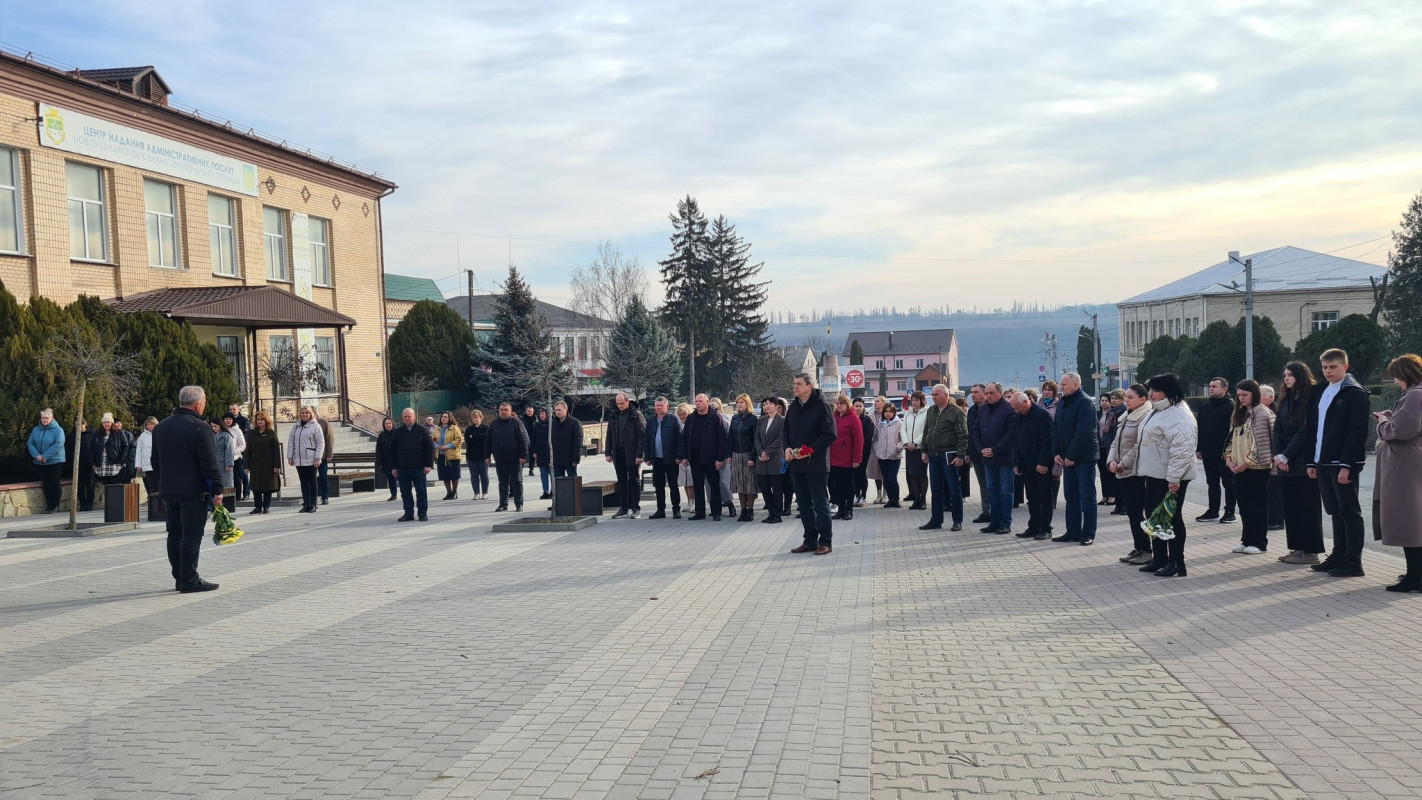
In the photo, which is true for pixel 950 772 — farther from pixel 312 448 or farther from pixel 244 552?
pixel 312 448

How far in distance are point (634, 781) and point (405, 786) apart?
100 cm

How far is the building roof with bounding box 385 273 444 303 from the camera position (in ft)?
248

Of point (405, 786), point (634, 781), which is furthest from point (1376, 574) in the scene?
point (405, 786)

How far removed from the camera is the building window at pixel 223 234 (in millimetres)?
30984

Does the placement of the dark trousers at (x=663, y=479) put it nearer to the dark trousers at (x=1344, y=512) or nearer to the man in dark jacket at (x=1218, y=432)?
the man in dark jacket at (x=1218, y=432)

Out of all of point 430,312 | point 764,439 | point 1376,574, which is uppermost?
point 430,312

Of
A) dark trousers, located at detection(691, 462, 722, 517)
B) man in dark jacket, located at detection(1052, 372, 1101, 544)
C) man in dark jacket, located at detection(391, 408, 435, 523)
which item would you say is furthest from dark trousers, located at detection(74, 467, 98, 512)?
man in dark jacket, located at detection(1052, 372, 1101, 544)

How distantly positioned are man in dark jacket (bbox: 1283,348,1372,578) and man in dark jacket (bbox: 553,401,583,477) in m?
11.3

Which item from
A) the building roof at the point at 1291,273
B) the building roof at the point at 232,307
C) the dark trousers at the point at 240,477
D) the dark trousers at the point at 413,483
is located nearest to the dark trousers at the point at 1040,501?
the dark trousers at the point at 413,483

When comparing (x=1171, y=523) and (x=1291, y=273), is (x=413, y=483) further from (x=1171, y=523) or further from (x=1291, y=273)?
(x=1291, y=273)

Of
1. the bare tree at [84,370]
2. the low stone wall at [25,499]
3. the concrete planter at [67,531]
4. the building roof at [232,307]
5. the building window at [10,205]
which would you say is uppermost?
the building window at [10,205]

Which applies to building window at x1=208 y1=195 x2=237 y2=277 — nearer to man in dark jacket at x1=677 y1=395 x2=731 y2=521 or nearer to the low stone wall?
the low stone wall

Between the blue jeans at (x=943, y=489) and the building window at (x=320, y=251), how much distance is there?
26.5 meters

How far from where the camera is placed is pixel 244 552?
13.4 meters
